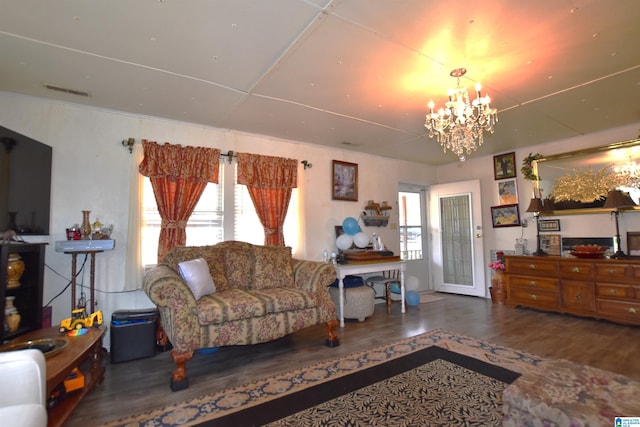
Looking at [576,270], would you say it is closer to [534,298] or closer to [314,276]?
[534,298]

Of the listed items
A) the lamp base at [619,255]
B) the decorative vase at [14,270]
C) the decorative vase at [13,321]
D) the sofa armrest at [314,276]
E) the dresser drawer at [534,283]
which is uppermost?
the decorative vase at [14,270]

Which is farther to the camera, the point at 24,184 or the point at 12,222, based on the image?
the point at 24,184

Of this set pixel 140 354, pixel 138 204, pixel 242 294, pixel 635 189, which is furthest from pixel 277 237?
pixel 635 189

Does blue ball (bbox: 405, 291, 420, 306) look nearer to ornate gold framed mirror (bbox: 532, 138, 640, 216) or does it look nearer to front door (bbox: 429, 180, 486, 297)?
front door (bbox: 429, 180, 486, 297)

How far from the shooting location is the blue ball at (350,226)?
4.67 m

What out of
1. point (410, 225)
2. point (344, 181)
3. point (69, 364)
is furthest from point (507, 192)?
point (69, 364)

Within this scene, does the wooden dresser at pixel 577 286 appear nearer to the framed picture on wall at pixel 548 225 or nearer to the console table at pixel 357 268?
the framed picture on wall at pixel 548 225

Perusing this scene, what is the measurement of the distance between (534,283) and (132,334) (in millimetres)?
4990

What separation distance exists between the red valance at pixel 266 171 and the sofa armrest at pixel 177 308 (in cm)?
178

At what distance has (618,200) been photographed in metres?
3.82

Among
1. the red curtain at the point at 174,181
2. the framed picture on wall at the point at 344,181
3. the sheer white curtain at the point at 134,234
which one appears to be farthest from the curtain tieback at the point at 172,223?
the framed picture on wall at the point at 344,181

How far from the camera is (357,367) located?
8.22 feet

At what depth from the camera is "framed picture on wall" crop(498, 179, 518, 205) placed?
507cm

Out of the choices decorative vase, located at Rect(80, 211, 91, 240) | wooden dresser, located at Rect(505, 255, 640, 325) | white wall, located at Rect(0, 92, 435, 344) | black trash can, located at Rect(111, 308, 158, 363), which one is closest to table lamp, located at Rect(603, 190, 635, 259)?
wooden dresser, located at Rect(505, 255, 640, 325)
